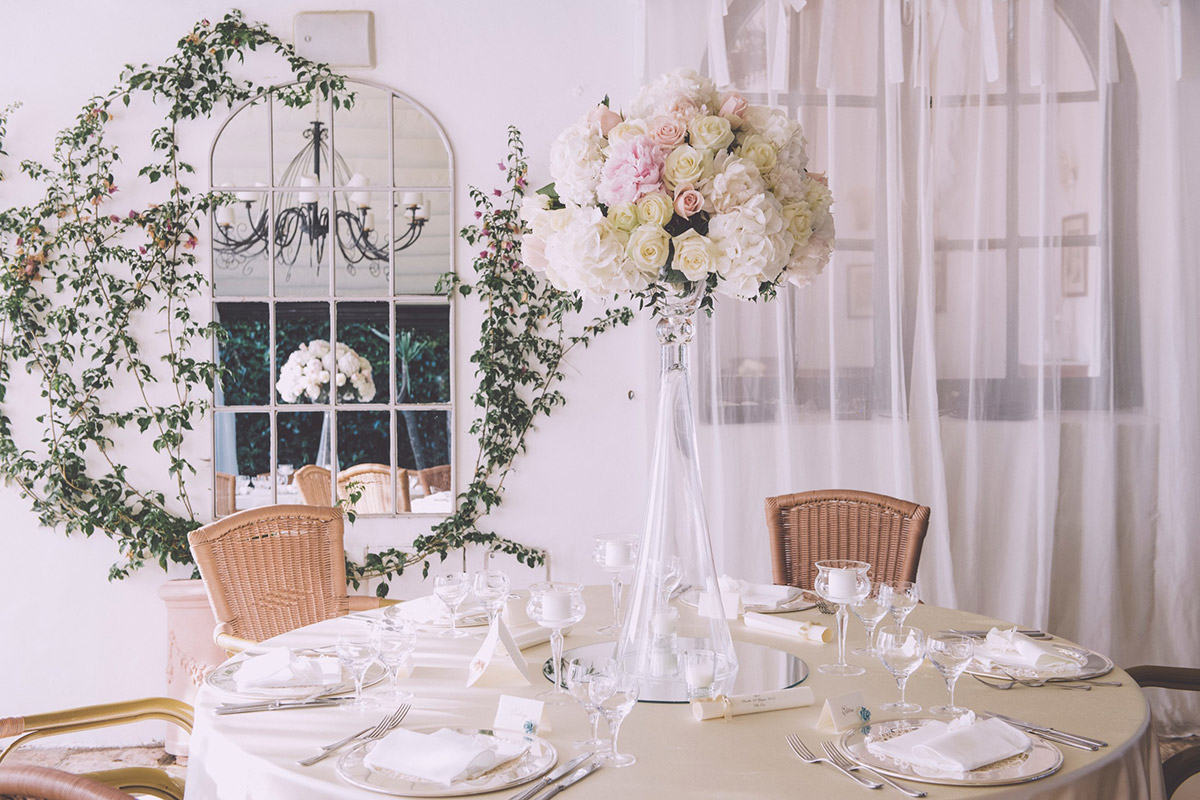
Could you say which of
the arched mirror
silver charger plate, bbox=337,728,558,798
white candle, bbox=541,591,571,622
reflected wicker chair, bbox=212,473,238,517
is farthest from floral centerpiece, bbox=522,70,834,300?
reflected wicker chair, bbox=212,473,238,517

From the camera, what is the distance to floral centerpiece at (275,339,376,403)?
3.61 m

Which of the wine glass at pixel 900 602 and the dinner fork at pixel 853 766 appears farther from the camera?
the wine glass at pixel 900 602

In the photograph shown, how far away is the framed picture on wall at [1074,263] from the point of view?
3590 mm

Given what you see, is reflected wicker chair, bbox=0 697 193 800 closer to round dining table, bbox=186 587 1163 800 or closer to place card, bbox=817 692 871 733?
round dining table, bbox=186 587 1163 800

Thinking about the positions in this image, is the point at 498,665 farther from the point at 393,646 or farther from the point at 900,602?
the point at 900,602

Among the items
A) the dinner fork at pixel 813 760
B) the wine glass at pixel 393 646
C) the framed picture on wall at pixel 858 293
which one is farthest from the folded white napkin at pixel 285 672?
the framed picture on wall at pixel 858 293

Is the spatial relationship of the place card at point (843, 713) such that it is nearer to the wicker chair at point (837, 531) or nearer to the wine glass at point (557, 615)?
the wine glass at point (557, 615)

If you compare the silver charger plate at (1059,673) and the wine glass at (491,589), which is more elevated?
the wine glass at (491,589)

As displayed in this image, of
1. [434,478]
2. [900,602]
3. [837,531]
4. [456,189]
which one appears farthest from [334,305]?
[900,602]

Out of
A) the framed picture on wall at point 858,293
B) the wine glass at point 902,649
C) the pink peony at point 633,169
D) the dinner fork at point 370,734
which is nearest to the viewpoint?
the dinner fork at point 370,734

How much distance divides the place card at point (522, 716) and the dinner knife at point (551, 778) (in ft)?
0.34

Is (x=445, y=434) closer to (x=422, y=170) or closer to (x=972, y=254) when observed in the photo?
(x=422, y=170)

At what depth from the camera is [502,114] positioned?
3.58 metres

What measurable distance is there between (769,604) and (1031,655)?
0.59 meters
